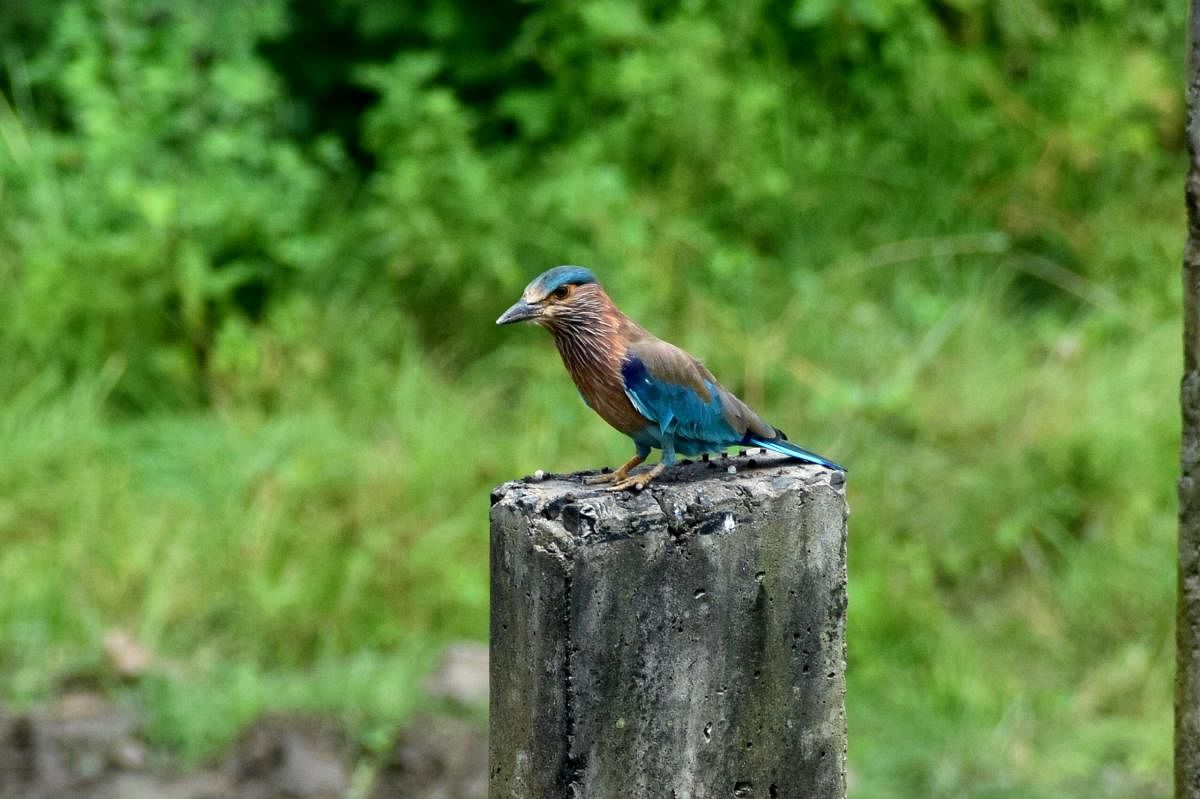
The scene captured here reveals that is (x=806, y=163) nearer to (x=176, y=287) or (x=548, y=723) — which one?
(x=176, y=287)

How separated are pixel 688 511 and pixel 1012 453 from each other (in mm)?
4045

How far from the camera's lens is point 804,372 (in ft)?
20.7

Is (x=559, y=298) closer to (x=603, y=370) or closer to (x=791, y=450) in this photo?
(x=603, y=370)

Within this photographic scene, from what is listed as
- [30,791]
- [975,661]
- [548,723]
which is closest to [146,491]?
[30,791]

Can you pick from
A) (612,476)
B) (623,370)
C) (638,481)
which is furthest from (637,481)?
(623,370)

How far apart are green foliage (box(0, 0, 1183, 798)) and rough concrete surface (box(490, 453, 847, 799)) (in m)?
2.62

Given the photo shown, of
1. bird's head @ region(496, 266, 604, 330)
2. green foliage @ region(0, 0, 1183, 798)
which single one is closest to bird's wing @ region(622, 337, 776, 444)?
bird's head @ region(496, 266, 604, 330)

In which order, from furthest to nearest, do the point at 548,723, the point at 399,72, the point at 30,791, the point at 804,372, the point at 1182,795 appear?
the point at 399,72 < the point at 804,372 < the point at 30,791 < the point at 1182,795 < the point at 548,723

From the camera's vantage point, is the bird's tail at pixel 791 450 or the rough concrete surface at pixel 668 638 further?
the bird's tail at pixel 791 450

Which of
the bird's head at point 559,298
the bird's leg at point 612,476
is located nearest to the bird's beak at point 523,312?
the bird's head at point 559,298

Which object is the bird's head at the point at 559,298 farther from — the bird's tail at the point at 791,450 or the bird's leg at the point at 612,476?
the bird's tail at the point at 791,450

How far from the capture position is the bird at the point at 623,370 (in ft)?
8.39

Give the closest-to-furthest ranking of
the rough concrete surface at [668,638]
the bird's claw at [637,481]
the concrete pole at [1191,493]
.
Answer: the rough concrete surface at [668,638] → the bird's claw at [637,481] → the concrete pole at [1191,493]

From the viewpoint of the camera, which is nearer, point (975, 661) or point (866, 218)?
point (975, 661)
